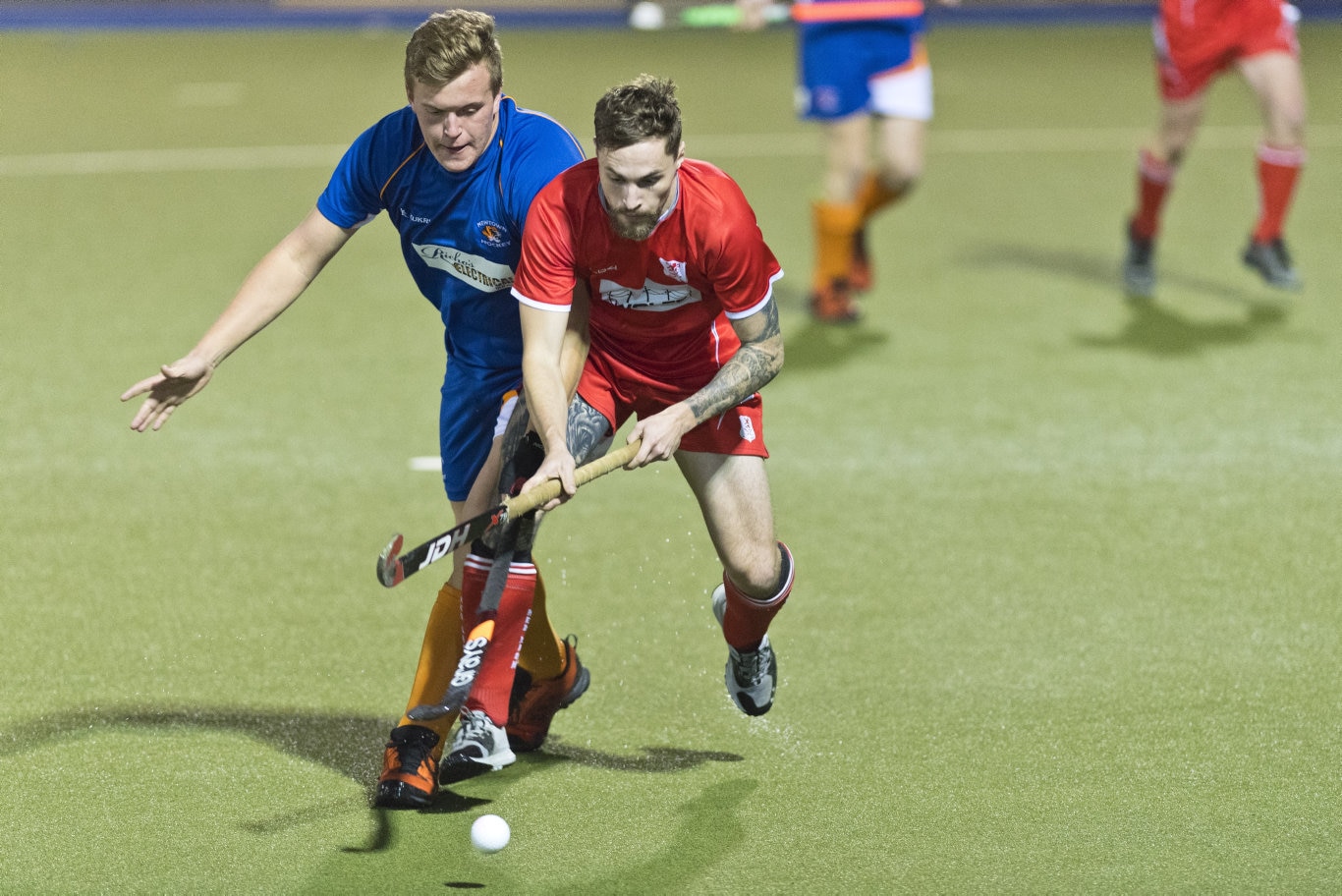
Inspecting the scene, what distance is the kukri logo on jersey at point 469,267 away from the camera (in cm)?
352

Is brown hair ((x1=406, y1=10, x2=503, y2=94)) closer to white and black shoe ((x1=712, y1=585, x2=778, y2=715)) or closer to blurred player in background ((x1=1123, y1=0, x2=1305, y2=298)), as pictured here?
white and black shoe ((x1=712, y1=585, x2=778, y2=715))

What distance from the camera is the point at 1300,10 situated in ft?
51.7

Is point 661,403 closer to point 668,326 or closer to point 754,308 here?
point 668,326

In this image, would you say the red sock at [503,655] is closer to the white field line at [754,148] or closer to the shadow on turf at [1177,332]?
the shadow on turf at [1177,332]

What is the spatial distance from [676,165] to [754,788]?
4.49ft

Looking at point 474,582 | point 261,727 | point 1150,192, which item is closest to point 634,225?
point 474,582

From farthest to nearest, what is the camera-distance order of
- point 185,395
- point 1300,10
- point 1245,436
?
point 1300,10, point 1245,436, point 185,395

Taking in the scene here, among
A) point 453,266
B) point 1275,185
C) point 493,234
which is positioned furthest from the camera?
point 1275,185

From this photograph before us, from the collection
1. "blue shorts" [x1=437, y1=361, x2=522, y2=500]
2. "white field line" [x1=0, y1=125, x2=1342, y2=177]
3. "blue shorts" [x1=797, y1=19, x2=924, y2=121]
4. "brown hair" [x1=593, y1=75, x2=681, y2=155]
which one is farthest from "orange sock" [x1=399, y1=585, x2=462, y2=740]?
"white field line" [x1=0, y1=125, x2=1342, y2=177]

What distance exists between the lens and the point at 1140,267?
7543 millimetres

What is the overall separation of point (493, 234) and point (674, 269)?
0.40 m

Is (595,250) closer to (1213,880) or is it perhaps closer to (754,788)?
(754,788)

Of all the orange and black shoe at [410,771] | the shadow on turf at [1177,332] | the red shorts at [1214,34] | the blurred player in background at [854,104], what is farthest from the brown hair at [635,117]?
the red shorts at [1214,34]

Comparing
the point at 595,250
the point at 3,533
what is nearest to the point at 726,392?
the point at 595,250
